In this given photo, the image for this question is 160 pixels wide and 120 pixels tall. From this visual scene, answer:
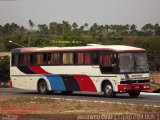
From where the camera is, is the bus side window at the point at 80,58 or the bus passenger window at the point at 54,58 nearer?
the bus side window at the point at 80,58

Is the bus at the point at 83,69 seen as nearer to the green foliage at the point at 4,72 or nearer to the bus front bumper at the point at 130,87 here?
the bus front bumper at the point at 130,87

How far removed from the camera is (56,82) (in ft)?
105

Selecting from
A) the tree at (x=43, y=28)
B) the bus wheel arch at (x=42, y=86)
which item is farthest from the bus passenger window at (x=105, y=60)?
the tree at (x=43, y=28)

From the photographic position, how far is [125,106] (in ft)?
68.4

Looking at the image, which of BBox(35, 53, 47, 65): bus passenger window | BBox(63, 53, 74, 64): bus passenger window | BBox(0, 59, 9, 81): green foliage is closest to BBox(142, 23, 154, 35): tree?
BBox(0, 59, 9, 81): green foliage

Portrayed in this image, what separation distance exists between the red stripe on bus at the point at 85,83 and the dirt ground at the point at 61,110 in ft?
16.5

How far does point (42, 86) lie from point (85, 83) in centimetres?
359

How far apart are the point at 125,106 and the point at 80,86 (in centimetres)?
985

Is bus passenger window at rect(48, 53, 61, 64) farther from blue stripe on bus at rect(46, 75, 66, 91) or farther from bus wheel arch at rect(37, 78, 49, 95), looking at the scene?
bus wheel arch at rect(37, 78, 49, 95)

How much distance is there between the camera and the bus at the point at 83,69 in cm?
2817

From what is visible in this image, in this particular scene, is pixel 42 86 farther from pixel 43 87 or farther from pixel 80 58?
pixel 80 58

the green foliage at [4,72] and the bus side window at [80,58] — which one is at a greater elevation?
the bus side window at [80,58]

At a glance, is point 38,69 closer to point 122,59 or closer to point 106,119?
point 122,59

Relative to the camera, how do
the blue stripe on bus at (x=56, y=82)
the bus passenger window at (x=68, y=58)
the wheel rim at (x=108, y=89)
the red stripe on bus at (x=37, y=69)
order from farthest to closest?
the red stripe on bus at (x=37, y=69) < the blue stripe on bus at (x=56, y=82) < the bus passenger window at (x=68, y=58) < the wheel rim at (x=108, y=89)
